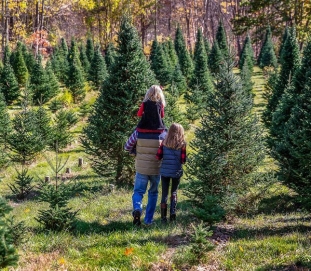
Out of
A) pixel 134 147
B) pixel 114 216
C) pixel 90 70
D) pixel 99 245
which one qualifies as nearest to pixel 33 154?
pixel 114 216

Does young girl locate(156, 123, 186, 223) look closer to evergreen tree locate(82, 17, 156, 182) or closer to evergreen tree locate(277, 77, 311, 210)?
evergreen tree locate(277, 77, 311, 210)

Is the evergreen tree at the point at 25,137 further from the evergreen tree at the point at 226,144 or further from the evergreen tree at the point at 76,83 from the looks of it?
the evergreen tree at the point at 76,83

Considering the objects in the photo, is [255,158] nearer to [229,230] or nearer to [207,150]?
[207,150]

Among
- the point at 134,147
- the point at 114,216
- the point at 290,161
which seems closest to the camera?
the point at 134,147

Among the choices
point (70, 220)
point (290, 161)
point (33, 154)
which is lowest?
point (33, 154)

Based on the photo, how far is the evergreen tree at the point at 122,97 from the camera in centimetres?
1012

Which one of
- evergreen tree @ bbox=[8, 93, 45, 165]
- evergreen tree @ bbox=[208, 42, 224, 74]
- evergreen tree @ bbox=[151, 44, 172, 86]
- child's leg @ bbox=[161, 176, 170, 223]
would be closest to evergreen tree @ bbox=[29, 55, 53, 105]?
evergreen tree @ bbox=[151, 44, 172, 86]

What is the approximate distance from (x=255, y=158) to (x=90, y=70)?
947 inches

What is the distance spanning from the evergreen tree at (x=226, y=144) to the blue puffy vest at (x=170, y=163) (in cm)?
45

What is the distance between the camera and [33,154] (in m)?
14.3

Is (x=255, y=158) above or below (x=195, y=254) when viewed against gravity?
above

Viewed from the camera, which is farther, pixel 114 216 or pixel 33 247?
pixel 114 216

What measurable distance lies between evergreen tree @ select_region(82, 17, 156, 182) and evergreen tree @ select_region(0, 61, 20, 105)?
15101 millimetres

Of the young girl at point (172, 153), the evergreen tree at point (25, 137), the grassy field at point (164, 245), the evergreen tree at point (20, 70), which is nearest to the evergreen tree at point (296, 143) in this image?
the grassy field at point (164, 245)
